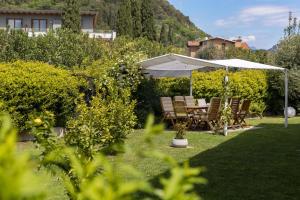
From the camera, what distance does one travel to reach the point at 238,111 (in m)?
15.0

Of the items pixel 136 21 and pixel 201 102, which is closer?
pixel 201 102

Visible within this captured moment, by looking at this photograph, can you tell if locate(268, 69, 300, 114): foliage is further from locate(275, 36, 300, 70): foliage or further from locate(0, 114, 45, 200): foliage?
locate(0, 114, 45, 200): foliage

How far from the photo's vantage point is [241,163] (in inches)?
335

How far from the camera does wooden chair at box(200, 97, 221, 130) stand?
540 inches

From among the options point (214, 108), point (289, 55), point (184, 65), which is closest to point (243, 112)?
point (214, 108)

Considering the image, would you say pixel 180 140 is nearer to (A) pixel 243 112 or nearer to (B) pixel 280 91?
(A) pixel 243 112

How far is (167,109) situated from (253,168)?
23.2 ft

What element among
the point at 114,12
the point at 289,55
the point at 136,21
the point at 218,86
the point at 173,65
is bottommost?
the point at 218,86

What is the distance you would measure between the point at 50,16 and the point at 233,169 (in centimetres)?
4641

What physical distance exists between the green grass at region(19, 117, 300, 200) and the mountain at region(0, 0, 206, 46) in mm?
63102

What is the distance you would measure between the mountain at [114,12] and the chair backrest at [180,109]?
60501mm

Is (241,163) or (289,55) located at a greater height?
(289,55)

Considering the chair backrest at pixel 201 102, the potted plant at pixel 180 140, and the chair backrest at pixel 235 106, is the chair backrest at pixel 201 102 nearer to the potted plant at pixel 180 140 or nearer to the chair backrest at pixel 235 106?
the chair backrest at pixel 235 106

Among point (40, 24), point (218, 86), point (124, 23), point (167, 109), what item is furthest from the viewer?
point (40, 24)
